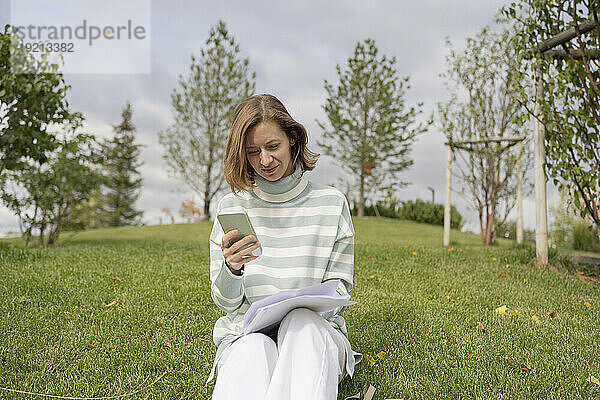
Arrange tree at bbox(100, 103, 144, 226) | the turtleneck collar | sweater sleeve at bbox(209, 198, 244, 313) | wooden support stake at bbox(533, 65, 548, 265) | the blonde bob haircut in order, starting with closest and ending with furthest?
1. sweater sleeve at bbox(209, 198, 244, 313)
2. the blonde bob haircut
3. the turtleneck collar
4. wooden support stake at bbox(533, 65, 548, 265)
5. tree at bbox(100, 103, 144, 226)

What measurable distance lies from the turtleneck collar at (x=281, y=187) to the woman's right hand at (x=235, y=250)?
41 centimetres

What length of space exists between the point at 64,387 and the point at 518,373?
243cm

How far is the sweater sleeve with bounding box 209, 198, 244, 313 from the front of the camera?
210 cm

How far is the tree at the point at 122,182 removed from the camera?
94.4ft

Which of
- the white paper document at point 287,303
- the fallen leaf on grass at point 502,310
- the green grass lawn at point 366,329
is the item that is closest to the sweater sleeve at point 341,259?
the white paper document at point 287,303

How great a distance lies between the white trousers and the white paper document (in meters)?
0.04

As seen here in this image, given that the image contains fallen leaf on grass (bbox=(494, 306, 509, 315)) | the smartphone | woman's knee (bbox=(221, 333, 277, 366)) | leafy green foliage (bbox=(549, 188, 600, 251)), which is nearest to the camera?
woman's knee (bbox=(221, 333, 277, 366))

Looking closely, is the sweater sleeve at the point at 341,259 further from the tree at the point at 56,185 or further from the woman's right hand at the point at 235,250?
the tree at the point at 56,185

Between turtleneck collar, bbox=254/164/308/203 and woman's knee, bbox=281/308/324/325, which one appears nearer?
woman's knee, bbox=281/308/324/325

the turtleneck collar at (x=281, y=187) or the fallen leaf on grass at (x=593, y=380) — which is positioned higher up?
the turtleneck collar at (x=281, y=187)

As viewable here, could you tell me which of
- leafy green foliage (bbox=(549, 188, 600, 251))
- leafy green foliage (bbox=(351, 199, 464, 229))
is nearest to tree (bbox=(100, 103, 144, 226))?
leafy green foliage (bbox=(351, 199, 464, 229))

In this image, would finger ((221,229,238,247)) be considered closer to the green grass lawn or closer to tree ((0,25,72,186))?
the green grass lawn

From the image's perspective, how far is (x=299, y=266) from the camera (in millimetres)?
2295

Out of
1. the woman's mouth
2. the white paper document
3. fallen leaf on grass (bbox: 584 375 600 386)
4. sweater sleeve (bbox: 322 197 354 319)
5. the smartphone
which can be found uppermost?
the woman's mouth
